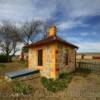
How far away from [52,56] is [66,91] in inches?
159

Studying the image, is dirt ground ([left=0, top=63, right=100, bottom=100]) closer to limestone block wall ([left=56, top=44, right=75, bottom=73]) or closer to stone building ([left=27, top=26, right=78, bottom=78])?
stone building ([left=27, top=26, right=78, bottom=78])

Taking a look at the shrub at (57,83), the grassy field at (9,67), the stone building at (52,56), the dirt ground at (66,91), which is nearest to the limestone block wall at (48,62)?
the stone building at (52,56)

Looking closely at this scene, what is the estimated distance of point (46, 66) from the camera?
53.9 feet

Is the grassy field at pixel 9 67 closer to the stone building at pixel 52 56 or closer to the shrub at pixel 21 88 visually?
the stone building at pixel 52 56

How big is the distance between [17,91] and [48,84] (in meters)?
2.84

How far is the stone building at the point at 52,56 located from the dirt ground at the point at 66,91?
56.5 inches

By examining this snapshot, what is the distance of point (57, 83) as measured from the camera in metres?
14.6

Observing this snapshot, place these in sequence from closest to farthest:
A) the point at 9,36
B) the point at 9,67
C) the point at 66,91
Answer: the point at 66,91 → the point at 9,67 → the point at 9,36

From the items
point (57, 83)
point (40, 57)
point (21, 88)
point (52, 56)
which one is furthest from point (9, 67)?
point (21, 88)

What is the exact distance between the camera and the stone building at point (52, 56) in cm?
1584

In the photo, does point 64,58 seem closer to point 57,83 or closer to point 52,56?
point 52,56

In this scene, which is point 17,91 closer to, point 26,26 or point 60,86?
point 60,86

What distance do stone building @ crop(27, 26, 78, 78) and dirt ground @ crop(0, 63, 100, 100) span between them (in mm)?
1436

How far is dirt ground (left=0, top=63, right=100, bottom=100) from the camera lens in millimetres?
11523
